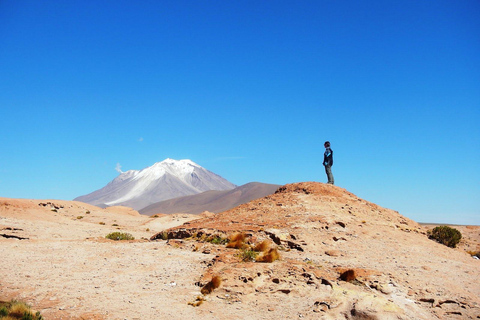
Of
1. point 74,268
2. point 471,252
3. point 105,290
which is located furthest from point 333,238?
point 74,268

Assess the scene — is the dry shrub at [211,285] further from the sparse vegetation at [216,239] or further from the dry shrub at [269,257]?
the sparse vegetation at [216,239]

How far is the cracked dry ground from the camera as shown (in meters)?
8.67

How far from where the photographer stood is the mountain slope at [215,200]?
154625 millimetres

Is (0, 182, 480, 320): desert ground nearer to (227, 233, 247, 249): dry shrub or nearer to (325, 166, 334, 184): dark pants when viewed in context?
(227, 233, 247, 249): dry shrub

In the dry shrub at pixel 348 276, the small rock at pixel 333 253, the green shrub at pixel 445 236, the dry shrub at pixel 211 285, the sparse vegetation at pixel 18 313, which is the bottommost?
the sparse vegetation at pixel 18 313

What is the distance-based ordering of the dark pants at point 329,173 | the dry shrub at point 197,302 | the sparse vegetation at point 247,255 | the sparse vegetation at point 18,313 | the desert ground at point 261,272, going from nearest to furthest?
the sparse vegetation at point 18,313, the desert ground at point 261,272, the dry shrub at point 197,302, the sparse vegetation at point 247,255, the dark pants at point 329,173

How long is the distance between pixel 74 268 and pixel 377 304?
9.54 m

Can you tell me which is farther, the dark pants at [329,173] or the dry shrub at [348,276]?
the dark pants at [329,173]

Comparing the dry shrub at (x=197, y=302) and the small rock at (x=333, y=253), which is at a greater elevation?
the small rock at (x=333, y=253)

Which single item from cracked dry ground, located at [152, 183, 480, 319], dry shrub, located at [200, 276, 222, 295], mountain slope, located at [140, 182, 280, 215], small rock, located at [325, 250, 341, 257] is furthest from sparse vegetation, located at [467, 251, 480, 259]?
mountain slope, located at [140, 182, 280, 215]

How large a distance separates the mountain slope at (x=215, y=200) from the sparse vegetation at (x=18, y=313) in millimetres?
139769

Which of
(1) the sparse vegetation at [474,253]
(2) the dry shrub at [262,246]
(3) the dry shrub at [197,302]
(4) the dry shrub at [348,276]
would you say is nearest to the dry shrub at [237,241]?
Answer: (2) the dry shrub at [262,246]

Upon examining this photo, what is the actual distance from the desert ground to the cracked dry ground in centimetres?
4

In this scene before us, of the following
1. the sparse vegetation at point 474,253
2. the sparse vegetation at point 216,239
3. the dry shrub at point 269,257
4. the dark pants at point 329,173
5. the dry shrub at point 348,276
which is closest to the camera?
the dry shrub at point 348,276
